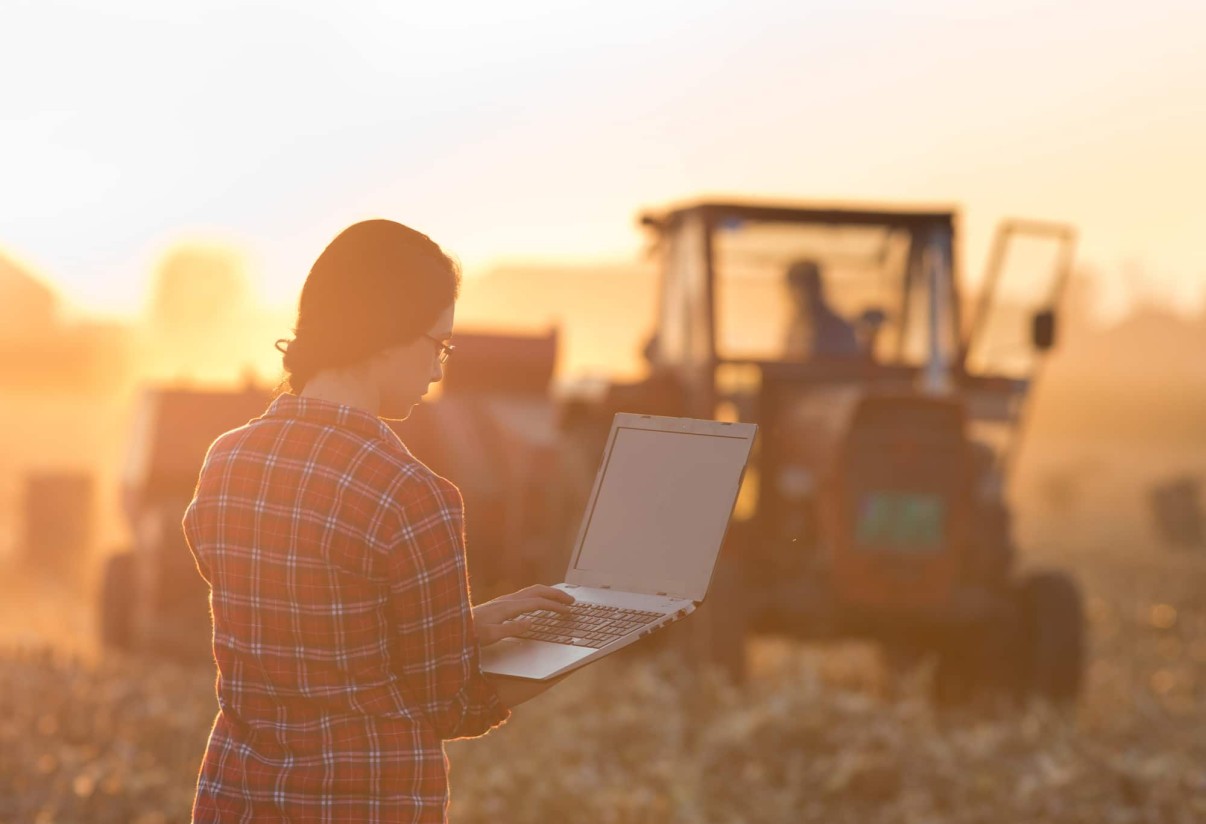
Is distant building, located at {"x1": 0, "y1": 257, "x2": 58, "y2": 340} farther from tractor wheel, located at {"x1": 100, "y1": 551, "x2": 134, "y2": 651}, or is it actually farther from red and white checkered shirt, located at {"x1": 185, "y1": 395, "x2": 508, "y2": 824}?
red and white checkered shirt, located at {"x1": 185, "y1": 395, "x2": 508, "y2": 824}

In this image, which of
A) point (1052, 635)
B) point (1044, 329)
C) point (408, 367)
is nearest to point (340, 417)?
point (408, 367)

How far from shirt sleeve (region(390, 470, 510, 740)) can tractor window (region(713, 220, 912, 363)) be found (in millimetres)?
5241

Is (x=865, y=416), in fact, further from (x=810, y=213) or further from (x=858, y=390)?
(x=810, y=213)

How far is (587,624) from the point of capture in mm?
2357

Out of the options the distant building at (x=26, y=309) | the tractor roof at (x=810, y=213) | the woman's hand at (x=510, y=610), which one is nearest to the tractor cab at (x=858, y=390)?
the tractor roof at (x=810, y=213)

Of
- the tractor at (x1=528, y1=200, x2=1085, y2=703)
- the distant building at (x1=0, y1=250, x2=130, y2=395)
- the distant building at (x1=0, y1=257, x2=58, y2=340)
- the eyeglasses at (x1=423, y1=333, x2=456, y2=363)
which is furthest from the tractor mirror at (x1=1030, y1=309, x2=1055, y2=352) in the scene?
the distant building at (x1=0, y1=250, x2=130, y2=395)

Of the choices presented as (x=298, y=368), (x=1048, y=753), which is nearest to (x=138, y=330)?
→ (x=1048, y=753)

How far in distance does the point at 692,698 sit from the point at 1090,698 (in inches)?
92.0

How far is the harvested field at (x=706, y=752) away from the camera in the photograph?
5707mm

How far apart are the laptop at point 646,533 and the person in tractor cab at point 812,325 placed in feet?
16.0

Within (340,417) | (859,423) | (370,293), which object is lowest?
(859,423)

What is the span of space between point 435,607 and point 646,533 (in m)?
0.51

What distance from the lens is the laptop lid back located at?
7.95 feet

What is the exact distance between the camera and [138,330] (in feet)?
171
